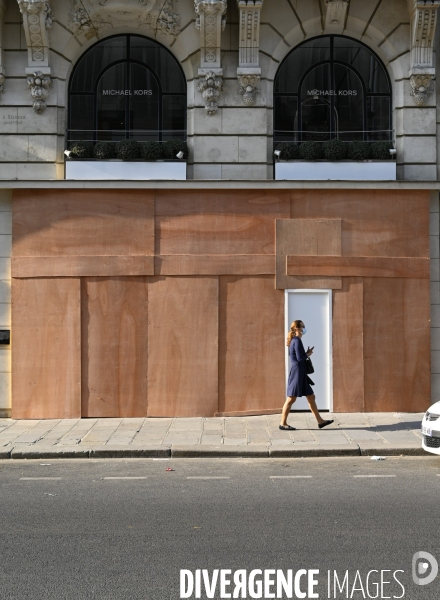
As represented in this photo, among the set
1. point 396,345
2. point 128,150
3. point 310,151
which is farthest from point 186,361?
point 310,151

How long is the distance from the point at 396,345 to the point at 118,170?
666 centimetres

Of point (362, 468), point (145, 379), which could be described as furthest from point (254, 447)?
point (145, 379)

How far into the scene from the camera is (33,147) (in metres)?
15.8

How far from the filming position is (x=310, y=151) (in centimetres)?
1578

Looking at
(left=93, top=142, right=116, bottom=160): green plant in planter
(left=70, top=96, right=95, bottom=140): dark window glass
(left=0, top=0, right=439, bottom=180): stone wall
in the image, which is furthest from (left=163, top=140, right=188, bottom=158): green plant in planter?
(left=70, top=96, right=95, bottom=140): dark window glass

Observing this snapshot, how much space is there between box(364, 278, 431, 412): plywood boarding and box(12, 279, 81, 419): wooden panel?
588 cm

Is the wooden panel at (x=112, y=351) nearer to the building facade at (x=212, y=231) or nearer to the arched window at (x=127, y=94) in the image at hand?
the building facade at (x=212, y=231)

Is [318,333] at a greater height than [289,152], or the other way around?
[289,152]

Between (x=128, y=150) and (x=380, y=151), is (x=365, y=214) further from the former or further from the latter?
(x=128, y=150)

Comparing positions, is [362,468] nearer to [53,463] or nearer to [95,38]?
[53,463]

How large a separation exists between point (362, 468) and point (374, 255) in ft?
19.3

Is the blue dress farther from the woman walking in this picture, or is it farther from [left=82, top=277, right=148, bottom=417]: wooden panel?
[left=82, top=277, right=148, bottom=417]: wooden panel

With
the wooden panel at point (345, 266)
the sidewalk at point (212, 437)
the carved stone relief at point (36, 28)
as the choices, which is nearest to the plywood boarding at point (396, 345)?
the wooden panel at point (345, 266)

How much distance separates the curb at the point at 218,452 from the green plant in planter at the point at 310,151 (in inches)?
252
